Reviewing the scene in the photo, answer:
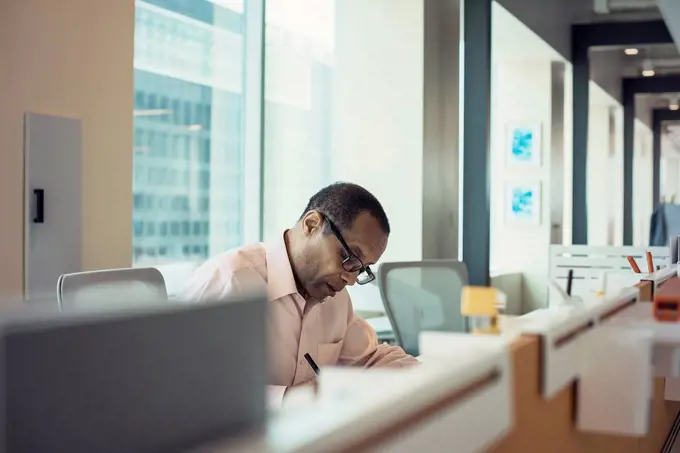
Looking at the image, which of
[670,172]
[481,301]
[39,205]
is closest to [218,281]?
[39,205]

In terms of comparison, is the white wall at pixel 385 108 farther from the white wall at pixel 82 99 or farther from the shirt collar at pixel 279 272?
the shirt collar at pixel 279 272

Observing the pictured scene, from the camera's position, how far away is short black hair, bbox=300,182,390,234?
235 centimetres

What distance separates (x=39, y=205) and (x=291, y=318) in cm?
97

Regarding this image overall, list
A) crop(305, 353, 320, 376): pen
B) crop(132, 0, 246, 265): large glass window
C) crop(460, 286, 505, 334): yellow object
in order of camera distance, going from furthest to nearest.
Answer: crop(132, 0, 246, 265): large glass window < crop(305, 353, 320, 376): pen < crop(460, 286, 505, 334): yellow object

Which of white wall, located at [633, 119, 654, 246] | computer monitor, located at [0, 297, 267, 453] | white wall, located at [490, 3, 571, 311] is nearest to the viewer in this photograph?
computer monitor, located at [0, 297, 267, 453]

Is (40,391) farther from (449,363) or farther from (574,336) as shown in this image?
(574,336)

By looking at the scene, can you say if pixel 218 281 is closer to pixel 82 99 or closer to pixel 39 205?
pixel 39 205

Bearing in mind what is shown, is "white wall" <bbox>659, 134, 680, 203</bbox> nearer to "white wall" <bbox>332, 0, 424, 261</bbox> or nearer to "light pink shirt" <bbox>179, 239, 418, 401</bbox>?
"white wall" <bbox>332, 0, 424, 261</bbox>

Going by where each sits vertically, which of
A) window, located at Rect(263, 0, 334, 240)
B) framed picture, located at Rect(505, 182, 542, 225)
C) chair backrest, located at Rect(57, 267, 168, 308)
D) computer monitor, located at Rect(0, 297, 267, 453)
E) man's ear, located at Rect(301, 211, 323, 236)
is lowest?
chair backrest, located at Rect(57, 267, 168, 308)

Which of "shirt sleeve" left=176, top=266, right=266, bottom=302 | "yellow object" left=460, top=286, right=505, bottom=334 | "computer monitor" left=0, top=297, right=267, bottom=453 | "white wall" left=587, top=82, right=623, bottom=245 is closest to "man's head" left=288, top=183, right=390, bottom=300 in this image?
"shirt sleeve" left=176, top=266, right=266, bottom=302

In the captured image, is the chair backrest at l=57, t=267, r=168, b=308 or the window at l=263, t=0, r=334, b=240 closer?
the chair backrest at l=57, t=267, r=168, b=308

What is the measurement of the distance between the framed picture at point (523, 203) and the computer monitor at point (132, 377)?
7.86 metres

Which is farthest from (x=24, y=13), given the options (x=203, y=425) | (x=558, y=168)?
(x=558, y=168)

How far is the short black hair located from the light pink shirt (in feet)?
0.54
